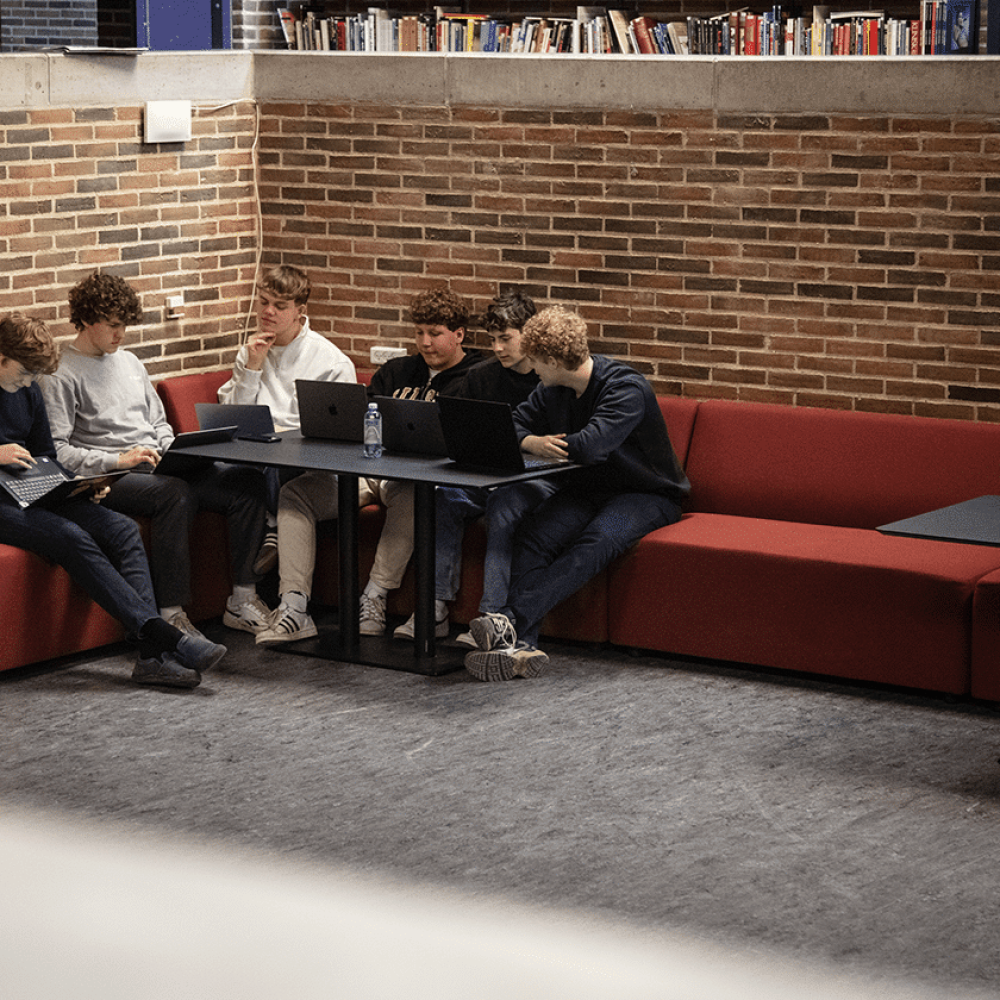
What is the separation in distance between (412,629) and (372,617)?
7.9 inches

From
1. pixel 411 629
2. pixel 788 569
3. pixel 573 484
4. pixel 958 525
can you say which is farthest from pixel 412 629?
pixel 958 525

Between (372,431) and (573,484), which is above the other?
(372,431)

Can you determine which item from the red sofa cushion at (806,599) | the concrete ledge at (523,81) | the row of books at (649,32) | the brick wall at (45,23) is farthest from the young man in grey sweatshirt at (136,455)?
the brick wall at (45,23)

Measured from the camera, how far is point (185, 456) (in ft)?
20.6

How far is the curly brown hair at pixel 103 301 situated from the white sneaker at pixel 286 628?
122 cm

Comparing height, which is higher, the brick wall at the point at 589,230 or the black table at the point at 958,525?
the brick wall at the point at 589,230

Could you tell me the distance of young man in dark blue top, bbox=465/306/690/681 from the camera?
19.7ft

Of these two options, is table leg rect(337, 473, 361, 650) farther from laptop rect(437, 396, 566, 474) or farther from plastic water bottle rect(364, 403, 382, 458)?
laptop rect(437, 396, 566, 474)

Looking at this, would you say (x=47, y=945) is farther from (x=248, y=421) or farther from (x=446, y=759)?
(x=248, y=421)

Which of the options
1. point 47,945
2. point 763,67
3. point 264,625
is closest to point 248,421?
point 264,625

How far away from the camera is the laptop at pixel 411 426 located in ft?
20.2

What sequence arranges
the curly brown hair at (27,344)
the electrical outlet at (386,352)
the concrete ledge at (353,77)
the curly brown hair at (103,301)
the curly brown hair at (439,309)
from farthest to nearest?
the electrical outlet at (386,352), the concrete ledge at (353,77), the curly brown hair at (439,309), the curly brown hair at (103,301), the curly brown hair at (27,344)

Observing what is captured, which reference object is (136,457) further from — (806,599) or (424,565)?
(806,599)

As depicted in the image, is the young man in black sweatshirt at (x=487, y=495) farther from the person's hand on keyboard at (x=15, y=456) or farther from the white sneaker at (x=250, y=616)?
the person's hand on keyboard at (x=15, y=456)
